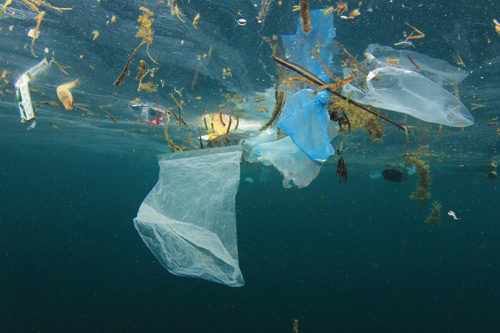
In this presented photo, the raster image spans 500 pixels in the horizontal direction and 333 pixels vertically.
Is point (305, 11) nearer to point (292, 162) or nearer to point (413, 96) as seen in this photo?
point (292, 162)

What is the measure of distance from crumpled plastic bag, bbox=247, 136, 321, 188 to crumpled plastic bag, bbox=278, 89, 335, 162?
307mm

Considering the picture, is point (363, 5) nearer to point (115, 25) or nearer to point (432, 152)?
point (115, 25)

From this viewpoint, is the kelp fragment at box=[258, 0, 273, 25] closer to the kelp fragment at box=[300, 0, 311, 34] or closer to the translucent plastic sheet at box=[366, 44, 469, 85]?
the translucent plastic sheet at box=[366, 44, 469, 85]

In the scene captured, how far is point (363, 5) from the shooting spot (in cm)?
414

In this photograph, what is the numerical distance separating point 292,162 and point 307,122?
1.80 feet

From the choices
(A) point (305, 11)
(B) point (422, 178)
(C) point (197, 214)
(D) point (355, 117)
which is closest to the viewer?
(A) point (305, 11)

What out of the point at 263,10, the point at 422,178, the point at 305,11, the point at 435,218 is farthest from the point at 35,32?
the point at 435,218

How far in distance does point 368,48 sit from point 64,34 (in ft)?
23.5

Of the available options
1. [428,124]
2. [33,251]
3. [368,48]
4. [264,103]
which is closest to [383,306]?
[428,124]

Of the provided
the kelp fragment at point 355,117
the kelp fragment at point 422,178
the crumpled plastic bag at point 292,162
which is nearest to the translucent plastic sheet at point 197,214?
the crumpled plastic bag at point 292,162

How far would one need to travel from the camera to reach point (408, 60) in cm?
426

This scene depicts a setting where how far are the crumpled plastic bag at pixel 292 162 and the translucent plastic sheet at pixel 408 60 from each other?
2.63m

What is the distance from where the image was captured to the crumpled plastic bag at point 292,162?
8.41ft

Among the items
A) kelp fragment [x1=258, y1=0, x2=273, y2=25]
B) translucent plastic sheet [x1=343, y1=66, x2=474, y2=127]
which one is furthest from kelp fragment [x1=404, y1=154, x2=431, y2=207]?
kelp fragment [x1=258, y1=0, x2=273, y2=25]
